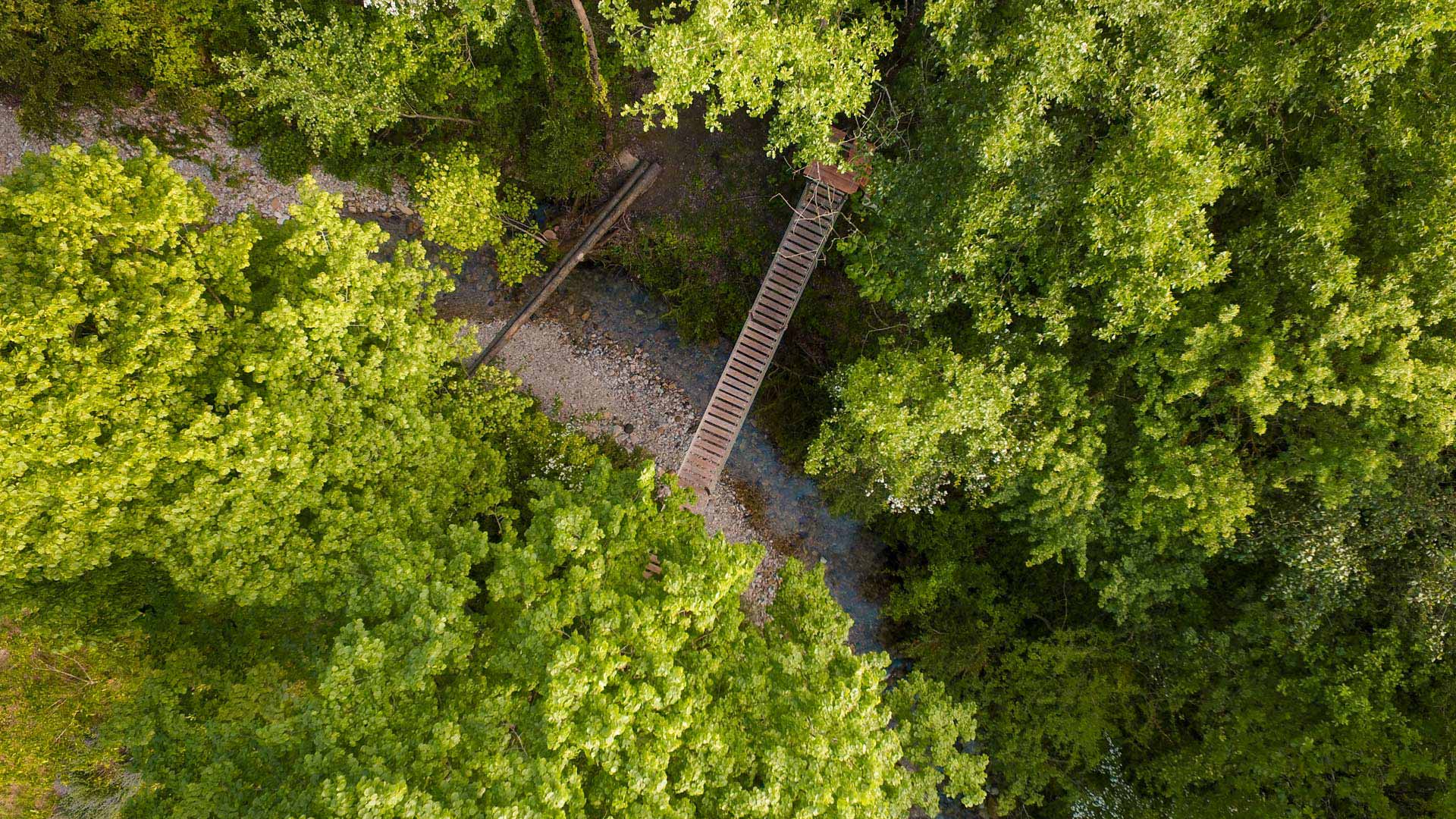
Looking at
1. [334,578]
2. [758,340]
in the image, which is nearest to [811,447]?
[758,340]

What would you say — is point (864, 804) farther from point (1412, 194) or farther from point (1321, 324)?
point (1412, 194)

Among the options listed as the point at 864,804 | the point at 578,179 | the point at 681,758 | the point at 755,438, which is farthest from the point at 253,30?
the point at 864,804

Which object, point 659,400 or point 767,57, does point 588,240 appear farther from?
point 767,57

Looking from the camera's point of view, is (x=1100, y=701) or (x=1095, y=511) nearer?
(x=1095, y=511)

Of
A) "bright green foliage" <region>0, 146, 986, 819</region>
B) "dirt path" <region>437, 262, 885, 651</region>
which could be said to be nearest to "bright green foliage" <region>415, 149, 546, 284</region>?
"dirt path" <region>437, 262, 885, 651</region>

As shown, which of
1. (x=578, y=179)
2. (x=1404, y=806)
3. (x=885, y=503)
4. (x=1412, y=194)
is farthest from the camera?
(x=578, y=179)
